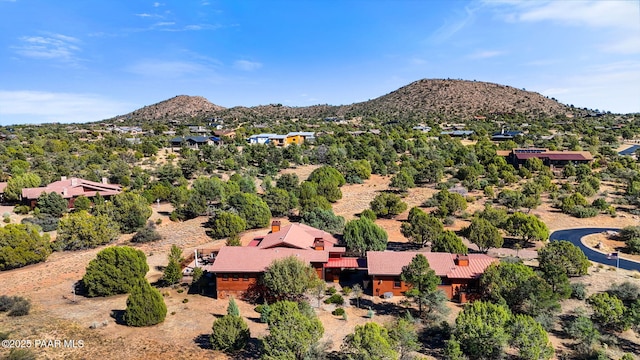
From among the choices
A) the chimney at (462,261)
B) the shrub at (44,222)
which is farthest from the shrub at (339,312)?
the shrub at (44,222)

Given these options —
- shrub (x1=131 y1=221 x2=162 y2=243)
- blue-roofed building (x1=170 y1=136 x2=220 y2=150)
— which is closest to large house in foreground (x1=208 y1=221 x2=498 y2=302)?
shrub (x1=131 y1=221 x2=162 y2=243)

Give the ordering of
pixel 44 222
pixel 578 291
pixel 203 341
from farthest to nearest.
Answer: pixel 44 222, pixel 578 291, pixel 203 341

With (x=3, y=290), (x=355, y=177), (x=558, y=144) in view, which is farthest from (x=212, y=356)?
(x=558, y=144)

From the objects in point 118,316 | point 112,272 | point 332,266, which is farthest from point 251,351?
point 112,272

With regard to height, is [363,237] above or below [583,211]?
above

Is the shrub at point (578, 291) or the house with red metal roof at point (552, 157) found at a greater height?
the house with red metal roof at point (552, 157)

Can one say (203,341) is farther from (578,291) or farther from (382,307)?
(578,291)

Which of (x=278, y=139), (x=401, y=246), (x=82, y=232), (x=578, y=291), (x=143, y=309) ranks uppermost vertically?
(x=278, y=139)

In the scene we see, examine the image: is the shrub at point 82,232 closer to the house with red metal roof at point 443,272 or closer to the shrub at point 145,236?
the shrub at point 145,236
